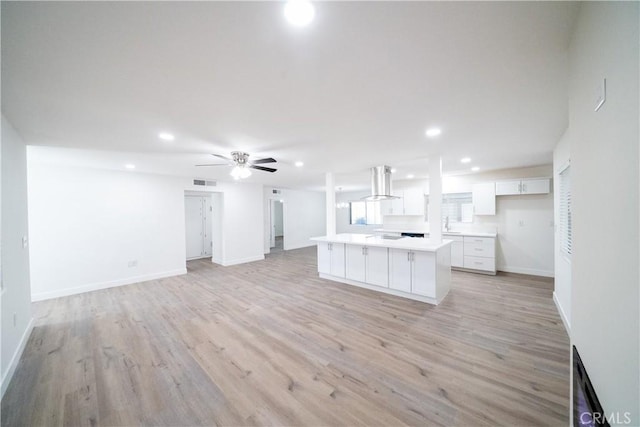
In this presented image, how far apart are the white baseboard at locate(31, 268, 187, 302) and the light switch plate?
7.07 meters

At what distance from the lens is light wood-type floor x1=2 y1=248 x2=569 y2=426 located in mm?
1708

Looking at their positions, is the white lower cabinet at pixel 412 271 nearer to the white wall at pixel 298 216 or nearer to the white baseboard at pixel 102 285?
the white baseboard at pixel 102 285

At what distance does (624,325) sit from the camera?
78cm

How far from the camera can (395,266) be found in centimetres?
401

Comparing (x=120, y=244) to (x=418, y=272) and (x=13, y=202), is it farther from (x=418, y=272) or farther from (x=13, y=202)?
(x=418, y=272)

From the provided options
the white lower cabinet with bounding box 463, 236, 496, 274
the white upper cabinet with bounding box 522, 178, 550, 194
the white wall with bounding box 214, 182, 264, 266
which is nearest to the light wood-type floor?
the white lower cabinet with bounding box 463, 236, 496, 274

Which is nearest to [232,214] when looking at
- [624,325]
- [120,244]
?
[120,244]

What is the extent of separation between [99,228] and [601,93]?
704cm

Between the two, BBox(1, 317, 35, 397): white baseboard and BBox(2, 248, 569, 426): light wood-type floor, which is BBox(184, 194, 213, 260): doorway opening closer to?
BBox(2, 248, 569, 426): light wood-type floor

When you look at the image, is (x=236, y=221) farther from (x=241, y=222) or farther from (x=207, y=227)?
(x=207, y=227)

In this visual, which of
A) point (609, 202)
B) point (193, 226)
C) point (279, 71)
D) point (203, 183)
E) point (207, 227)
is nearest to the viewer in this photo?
point (609, 202)

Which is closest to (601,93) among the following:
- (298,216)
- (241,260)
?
(241,260)

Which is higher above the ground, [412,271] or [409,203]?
[409,203]

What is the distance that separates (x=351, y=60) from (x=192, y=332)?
3.47 meters
